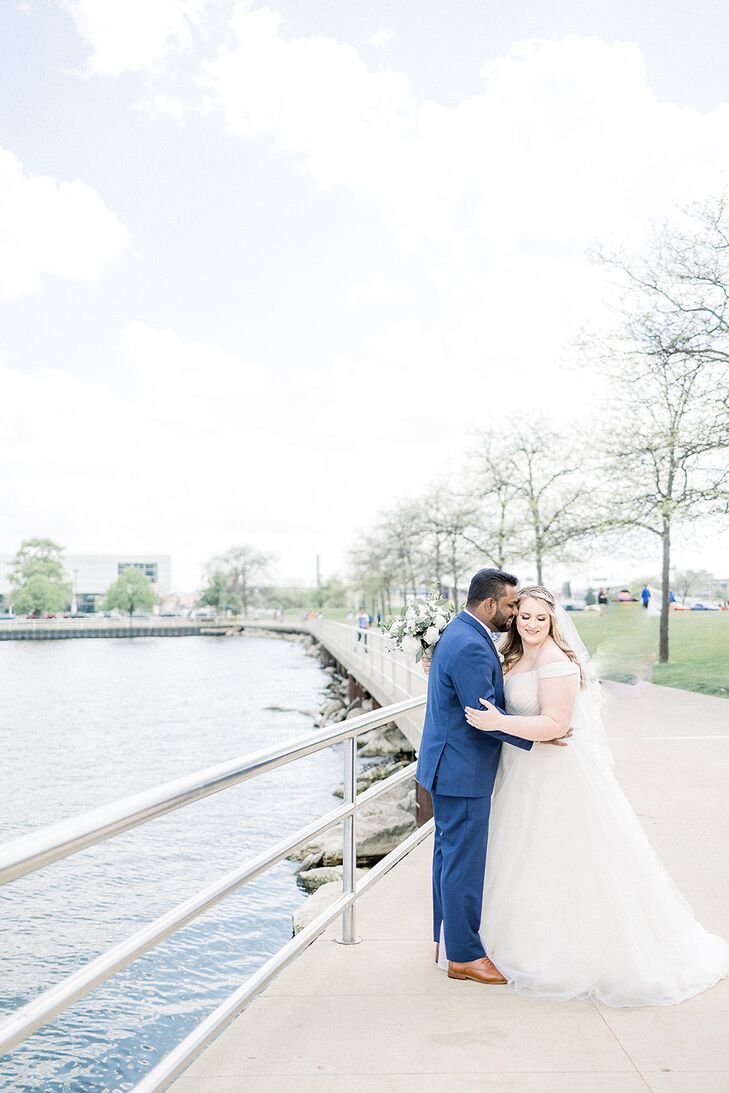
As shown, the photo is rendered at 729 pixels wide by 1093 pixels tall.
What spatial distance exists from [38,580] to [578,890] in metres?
118

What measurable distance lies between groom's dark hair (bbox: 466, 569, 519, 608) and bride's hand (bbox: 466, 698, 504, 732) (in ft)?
1.55

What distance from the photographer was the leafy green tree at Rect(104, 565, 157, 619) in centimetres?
12756

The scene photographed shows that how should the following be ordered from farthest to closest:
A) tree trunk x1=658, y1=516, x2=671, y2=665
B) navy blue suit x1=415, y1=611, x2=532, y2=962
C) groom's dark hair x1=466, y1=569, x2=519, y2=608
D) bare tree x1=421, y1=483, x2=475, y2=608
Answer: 1. bare tree x1=421, y1=483, x2=475, y2=608
2. tree trunk x1=658, y1=516, x2=671, y2=665
3. groom's dark hair x1=466, y1=569, x2=519, y2=608
4. navy blue suit x1=415, y1=611, x2=532, y2=962

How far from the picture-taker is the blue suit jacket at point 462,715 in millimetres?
4219

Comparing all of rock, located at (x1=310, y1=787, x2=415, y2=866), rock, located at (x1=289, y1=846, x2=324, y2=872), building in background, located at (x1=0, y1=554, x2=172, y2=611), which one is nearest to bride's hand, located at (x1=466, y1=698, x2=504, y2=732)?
rock, located at (x1=310, y1=787, x2=415, y2=866)

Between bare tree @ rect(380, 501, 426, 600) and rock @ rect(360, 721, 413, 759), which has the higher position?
bare tree @ rect(380, 501, 426, 600)

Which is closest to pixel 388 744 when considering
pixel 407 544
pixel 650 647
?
pixel 650 647

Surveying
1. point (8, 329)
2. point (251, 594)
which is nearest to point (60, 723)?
point (251, 594)

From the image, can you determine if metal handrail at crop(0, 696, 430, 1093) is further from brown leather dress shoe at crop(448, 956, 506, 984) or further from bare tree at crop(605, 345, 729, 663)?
bare tree at crop(605, 345, 729, 663)

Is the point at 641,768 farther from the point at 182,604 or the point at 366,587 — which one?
the point at 182,604

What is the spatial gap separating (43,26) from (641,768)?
4184 centimetres

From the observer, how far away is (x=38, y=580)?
11562cm

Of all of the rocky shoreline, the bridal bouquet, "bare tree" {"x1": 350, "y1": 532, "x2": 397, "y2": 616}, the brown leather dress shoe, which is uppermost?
"bare tree" {"x1": 350, "y1": 532, "x2": 397, "y2": 616}

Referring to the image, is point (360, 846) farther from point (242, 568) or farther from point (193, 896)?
point (242, 568)
